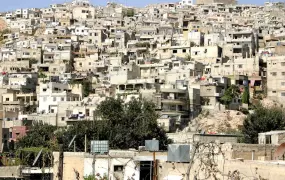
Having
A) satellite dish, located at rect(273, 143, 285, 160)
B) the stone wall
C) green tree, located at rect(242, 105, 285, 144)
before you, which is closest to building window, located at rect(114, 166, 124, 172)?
the stone wall

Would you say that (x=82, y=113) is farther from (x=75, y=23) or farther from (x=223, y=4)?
(x=223, y=4)

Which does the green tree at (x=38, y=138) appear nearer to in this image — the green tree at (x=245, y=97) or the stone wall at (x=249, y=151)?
the green tree at (x=245, y=97)

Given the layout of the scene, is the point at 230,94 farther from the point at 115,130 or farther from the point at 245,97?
the point at 115,130

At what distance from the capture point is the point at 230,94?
4791 centimetres

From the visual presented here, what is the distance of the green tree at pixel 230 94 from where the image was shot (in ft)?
156

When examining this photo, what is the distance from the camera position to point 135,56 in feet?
210

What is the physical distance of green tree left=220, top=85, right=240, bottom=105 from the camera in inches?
1868

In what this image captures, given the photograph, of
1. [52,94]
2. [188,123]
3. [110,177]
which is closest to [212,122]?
[188,123]

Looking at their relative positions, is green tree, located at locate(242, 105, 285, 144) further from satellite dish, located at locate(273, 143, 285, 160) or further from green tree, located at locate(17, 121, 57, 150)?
satellite dish, located at locate(273, 143, 285, 160)

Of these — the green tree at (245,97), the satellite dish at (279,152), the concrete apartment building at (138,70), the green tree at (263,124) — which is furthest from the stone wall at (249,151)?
the green tree at (245,97)

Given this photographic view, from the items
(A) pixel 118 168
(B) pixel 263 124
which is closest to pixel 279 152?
(A) pixel 118 168

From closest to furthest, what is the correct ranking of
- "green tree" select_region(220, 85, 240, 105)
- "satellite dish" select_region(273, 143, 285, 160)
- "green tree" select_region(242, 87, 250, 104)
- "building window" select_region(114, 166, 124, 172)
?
"satellite dish" select_region(273, 143, 285, 160)
"building window" select_region(114, 166, 124, 172)
"green tree" select_region(220, 85, 240, 105)
"green tree" select_region(242, 87, 250, 104)

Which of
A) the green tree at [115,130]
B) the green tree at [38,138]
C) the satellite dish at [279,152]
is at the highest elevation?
the satellite dish at [279,152]

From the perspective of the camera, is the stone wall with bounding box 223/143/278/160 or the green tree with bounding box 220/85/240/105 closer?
the stone wall with bounding box 223/143/278/160
